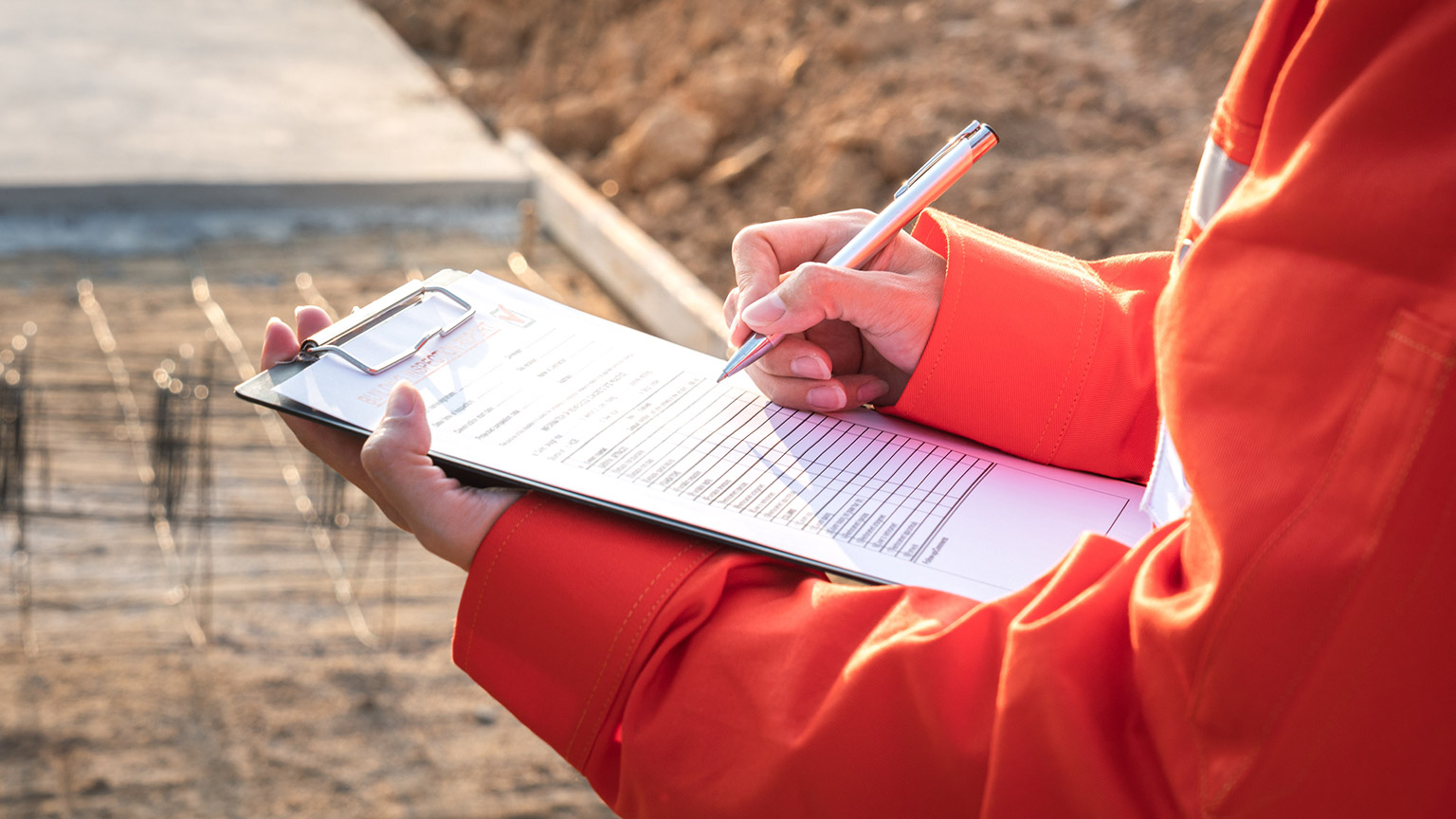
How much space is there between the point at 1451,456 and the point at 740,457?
19.0 inches

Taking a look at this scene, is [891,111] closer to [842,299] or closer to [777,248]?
[777,248]

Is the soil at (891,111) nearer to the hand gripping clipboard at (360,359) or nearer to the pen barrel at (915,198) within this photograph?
the pen barrel at (915,198)

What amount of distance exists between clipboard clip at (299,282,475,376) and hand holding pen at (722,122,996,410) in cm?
24

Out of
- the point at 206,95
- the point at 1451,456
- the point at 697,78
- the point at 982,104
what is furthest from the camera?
the point at 206,95

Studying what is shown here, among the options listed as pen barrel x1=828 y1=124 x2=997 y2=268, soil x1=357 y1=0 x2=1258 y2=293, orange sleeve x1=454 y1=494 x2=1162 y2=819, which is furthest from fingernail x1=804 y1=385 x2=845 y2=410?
soil x1=357 y1=0 x2=1258 y2=293

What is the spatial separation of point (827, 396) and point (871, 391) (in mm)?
67

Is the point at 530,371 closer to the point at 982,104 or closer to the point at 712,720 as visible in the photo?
the point at 712,720

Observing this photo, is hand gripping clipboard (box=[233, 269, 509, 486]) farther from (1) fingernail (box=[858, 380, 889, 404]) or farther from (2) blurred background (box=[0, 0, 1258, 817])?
(2) blurred background (box=[0, 0, 1258, 817])

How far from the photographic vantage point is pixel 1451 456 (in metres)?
0.47

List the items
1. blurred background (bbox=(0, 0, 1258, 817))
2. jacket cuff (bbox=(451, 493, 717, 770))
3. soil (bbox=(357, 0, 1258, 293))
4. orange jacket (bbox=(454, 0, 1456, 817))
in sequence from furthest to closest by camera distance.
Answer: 1. soil (bbox=(357, 0, 1258, 293))
2. blurred background (bbox=(0, 0, 1258, 817))
3. jacket cuff (bbox=(451, 493, 717, 770))
4. orange jacket (bbox=(454, 0, 1456, 817))

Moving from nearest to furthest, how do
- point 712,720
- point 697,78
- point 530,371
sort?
point 712,720, point 530,371, point 697,78

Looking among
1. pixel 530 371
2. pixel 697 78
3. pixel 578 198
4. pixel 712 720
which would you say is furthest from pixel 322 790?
pixel 697 78

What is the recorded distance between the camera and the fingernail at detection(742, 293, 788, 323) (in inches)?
35.4

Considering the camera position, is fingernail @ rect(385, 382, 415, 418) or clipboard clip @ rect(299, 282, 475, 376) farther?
clipboard clip @ rect(299, 282, 475, 376)
